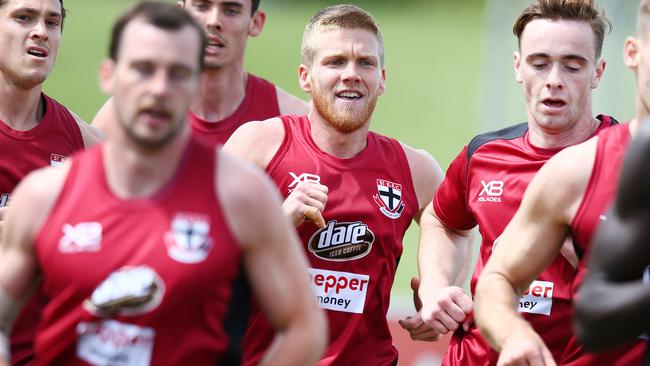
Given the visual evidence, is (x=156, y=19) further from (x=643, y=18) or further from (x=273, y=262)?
(x=643, y=18)

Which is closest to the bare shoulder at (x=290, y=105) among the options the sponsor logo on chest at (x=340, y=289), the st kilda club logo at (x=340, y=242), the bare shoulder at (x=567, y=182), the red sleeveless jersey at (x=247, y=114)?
the red sleeveless jersey at (x=247, y=114)

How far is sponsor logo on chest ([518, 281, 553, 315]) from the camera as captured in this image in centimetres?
485

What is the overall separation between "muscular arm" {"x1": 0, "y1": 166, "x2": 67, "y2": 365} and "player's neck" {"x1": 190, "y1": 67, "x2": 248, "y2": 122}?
2.88 metres

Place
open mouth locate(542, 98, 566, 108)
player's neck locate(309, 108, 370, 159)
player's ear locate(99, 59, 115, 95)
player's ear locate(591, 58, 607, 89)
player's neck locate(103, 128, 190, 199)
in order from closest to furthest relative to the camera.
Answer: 1. player's neck locate(103, 128, 190, 199)
2. player's ear locate(99, 59, 115, 95)
3. open mouth locate(542, 98, 566, 108)
4. player's ear locate(591, 58, 607, 89)
5. player's neck locate(309, 108, 370, 159)

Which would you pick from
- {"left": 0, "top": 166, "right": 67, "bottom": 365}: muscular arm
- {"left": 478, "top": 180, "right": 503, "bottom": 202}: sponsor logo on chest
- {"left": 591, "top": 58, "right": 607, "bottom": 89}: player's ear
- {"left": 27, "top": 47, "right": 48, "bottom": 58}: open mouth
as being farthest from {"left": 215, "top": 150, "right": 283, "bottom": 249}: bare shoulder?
{"left": 27, "top": 47, "right": 48, "bottom": 58}: open mouth

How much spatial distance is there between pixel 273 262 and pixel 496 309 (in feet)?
2.89

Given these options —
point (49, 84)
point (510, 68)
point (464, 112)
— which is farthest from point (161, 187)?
point (49, 84)

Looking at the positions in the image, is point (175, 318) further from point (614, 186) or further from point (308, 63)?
point (308, 63)

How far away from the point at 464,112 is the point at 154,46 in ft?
50.3

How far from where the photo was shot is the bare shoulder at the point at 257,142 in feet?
17.3

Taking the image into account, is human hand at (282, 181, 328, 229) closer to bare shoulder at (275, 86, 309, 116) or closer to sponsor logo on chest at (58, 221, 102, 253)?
sponsor logo on chest at (58, 221, 102, 253)

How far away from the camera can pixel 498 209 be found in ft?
16.8

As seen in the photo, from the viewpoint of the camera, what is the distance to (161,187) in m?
3.44

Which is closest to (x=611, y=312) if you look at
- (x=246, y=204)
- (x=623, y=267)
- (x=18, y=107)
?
(x=623, y=267)
